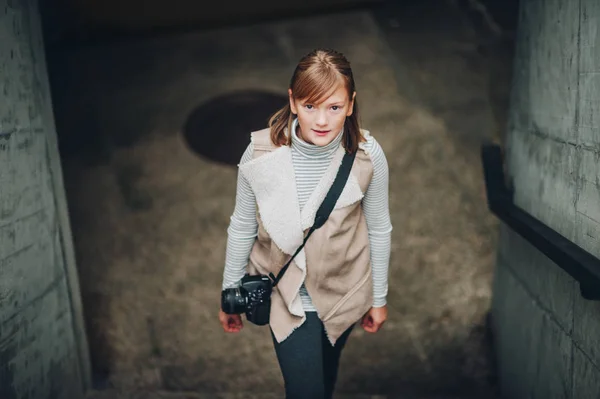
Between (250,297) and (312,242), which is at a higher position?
(312,242)

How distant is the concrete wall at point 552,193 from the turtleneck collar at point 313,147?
39.0 inches

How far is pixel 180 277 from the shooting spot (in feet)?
13.3

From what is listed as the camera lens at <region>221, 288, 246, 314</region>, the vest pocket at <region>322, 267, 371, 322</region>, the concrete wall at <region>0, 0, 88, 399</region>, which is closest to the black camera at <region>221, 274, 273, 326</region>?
the camera lens at <region>221, 288, 246, 314</region>

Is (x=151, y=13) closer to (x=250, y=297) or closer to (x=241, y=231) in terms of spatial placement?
(x=241, y=231)

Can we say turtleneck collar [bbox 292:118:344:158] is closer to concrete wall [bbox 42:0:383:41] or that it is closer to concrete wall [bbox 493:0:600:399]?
concrete wall [bbox 493:0:600:399]

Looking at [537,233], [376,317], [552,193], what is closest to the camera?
[376,317]

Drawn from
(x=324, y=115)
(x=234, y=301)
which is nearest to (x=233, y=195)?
(x=234, y=301)

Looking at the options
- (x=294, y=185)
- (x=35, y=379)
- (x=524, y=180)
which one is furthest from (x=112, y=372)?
(x=524, y=180)

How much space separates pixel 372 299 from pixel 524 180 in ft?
4.28

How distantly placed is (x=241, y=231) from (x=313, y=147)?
46 cm

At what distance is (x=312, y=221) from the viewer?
232cm

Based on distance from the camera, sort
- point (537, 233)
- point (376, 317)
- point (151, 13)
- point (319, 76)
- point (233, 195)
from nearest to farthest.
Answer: point (319, 76) < point (376, 317) < point (537, 233) < point (151, 13) < point (233, 195)

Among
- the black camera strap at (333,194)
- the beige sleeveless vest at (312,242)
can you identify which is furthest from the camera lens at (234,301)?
the black camera strap at (333,194)

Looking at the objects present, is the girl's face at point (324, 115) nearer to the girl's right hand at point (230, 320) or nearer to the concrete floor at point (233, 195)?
the girl's right hand at point (230, 320)
